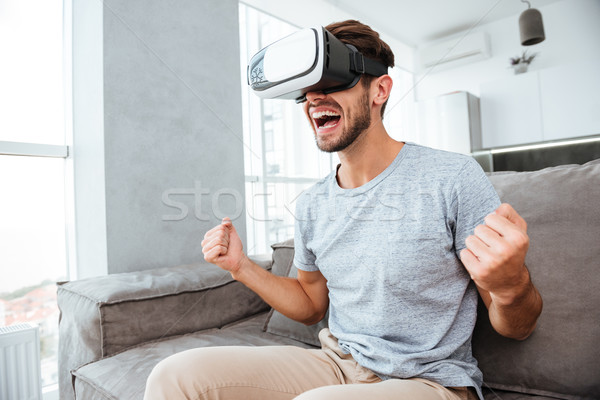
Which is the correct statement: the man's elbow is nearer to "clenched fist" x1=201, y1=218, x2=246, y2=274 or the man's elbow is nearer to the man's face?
"clenched fist" x1=201, y1=218, x2=246, y2=274

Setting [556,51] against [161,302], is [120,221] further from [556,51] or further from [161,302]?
[556,51]

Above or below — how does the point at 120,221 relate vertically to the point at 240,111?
below

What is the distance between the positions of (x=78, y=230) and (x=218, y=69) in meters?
1.12

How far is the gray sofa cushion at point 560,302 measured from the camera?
2.39 ft

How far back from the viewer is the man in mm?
686

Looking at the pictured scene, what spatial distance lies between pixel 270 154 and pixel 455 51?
2.87 meters

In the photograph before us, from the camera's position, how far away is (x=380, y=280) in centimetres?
77

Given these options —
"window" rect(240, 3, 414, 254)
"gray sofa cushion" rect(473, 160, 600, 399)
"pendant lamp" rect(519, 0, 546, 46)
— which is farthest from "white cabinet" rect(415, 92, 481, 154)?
"gray sofa cushion" rect(473, 160, 600, 399)

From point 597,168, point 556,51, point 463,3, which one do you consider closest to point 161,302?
point 597,168

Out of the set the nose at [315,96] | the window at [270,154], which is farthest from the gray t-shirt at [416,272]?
the window at [270,154]

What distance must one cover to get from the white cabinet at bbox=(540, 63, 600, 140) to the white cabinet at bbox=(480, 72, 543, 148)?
8cm

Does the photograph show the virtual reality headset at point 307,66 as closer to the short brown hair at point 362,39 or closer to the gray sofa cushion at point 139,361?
the short brown hair at point 362,39

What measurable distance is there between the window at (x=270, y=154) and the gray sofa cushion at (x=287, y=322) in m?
1.10

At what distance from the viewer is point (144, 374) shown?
0.94 m
